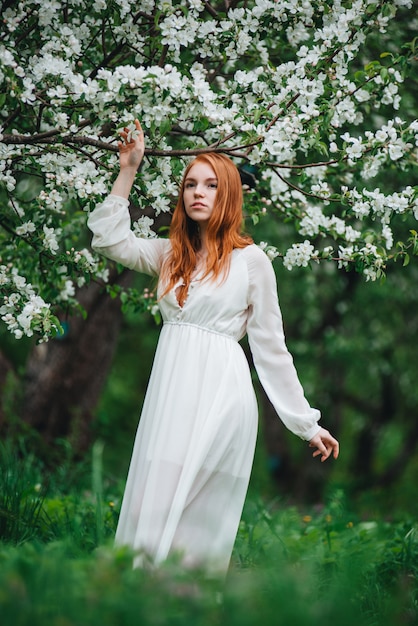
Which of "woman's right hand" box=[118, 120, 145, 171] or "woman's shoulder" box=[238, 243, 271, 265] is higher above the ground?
"woman's right hand" box=[118, 120, 145, 171]

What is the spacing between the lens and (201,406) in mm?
2875

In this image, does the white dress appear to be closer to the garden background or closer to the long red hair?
the long red hair

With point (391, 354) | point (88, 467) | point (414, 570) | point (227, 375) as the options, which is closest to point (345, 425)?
point (391, 354)

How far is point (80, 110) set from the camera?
2959 mm

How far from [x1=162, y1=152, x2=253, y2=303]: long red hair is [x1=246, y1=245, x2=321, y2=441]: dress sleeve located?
12 centimetres

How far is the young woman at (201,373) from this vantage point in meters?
2.84

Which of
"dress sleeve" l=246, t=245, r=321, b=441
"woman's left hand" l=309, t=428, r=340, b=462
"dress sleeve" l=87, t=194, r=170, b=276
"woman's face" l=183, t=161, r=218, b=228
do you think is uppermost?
"woman's face" l=183, t=161, r=218, b=228

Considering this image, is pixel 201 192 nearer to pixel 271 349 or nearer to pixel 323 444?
pixel 271 349

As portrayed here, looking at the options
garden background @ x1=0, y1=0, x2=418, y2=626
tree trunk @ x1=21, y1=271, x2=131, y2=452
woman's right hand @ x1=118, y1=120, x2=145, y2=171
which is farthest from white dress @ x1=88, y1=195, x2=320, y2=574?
tree trunk @ x1=21, y1=271, x2=131, y2=452

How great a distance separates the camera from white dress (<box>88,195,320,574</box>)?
111 inches

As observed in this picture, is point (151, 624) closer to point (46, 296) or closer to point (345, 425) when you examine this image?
point (46, 296)

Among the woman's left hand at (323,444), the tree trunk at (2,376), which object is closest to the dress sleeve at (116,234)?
the woman's left hand at (323,444)

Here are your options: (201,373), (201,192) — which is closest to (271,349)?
(201,373)

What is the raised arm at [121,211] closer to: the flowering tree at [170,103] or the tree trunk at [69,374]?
the flowering tree at [170,103]
